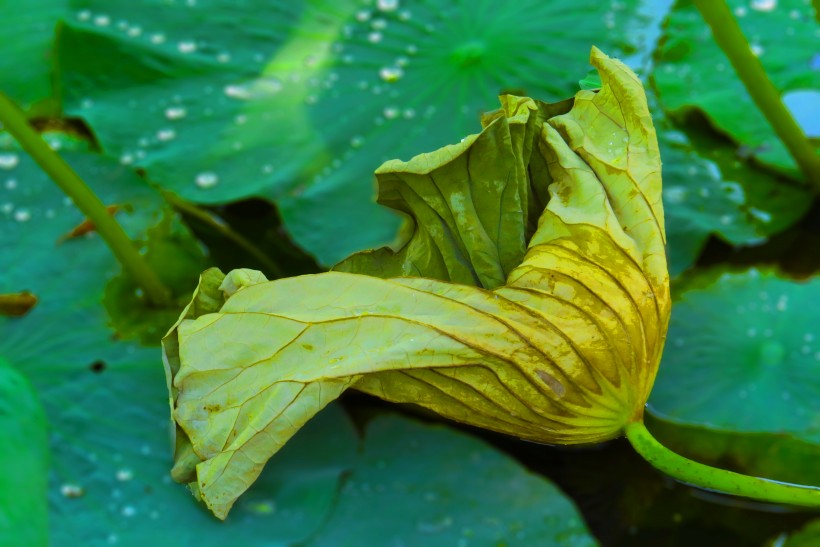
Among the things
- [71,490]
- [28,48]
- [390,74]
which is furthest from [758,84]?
[28,48]

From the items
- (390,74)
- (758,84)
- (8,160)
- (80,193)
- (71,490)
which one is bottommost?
(71,490)

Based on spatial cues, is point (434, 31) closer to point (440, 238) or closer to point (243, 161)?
point (243, 161)

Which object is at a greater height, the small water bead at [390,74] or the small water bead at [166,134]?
the small water bead at [390,74]

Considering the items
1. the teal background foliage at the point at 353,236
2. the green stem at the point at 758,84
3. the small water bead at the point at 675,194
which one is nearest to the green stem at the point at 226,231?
the teal background foliage at the point at 353,236

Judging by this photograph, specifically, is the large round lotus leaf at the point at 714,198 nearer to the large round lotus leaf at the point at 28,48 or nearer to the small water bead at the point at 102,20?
the small water bead at the point at 102,20

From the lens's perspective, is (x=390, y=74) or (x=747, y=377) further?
(x=390, y=74)

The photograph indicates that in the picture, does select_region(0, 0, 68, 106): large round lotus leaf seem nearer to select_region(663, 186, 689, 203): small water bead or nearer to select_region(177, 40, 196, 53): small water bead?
select_region(177, 40, 196, 53): small water bead

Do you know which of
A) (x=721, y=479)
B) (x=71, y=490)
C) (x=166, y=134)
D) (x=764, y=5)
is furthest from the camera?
(x=764, y=5)

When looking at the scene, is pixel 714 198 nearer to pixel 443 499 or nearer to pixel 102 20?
pixel 443 499

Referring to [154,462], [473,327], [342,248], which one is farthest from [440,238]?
[154,462]
